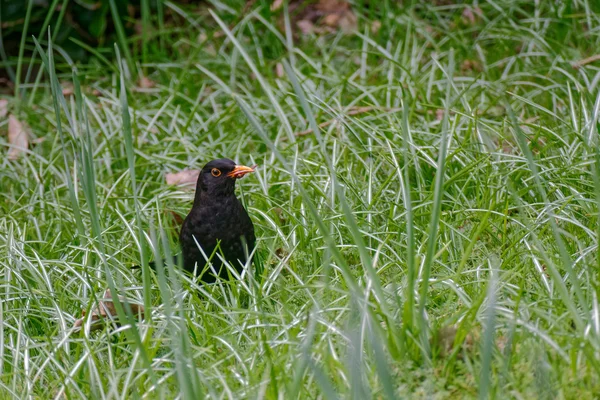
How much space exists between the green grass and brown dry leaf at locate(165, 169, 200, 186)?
5cm

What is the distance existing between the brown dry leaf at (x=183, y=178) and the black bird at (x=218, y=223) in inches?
22.2

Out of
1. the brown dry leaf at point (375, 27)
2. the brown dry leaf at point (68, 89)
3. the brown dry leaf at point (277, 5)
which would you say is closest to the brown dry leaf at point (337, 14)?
the brown dry leaf at point (375, 27)

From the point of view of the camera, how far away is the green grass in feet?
6.25

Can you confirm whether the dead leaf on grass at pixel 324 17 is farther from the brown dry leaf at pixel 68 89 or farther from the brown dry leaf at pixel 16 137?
the brown dry leaf at pixel 16 137

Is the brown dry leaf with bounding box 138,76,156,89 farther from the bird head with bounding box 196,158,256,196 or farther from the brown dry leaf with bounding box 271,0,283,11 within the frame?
the bird head with bounding box 196,158,256,196

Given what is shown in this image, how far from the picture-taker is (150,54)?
5074 mm

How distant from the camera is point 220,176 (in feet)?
9.86

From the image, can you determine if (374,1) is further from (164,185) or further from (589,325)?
(589,325)

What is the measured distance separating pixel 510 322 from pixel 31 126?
3.12m

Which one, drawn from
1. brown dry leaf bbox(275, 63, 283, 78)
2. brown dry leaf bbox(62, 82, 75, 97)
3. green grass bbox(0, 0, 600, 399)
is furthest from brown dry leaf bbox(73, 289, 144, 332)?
brown dry leaf bbox(275, 63, 283, 78)

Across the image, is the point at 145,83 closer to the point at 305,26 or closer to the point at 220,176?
the point at 305,26

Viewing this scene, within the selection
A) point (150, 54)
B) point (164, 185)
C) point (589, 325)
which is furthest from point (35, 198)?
point (589, 325)

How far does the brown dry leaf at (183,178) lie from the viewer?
3.60 m

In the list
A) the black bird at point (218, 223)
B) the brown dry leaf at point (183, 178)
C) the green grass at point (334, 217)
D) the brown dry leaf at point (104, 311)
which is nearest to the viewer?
the green grass at point (334, 217)
